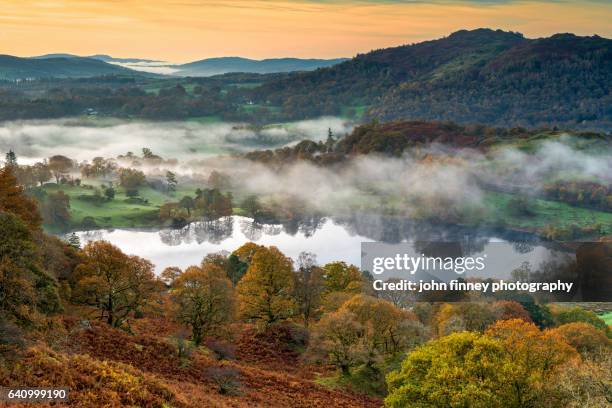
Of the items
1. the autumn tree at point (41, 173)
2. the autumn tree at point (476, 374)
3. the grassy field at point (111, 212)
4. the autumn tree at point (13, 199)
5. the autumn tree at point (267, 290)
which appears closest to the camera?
the autumn tree at point (476, 374)

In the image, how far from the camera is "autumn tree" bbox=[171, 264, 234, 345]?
164ft

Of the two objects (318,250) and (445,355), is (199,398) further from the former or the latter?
(318,250)

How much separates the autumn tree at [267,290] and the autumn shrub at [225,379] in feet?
64.2

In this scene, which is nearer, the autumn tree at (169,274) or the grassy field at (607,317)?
the autumn tree at (169,274)

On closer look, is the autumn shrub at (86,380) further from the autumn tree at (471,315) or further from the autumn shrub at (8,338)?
the autumn tree at (471,315)

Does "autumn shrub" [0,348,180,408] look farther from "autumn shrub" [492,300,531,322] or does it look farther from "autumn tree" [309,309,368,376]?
"autumn shrub" [492,300,531,322]

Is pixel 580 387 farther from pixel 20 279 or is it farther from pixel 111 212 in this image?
pixel 111 212

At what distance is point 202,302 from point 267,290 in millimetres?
11917

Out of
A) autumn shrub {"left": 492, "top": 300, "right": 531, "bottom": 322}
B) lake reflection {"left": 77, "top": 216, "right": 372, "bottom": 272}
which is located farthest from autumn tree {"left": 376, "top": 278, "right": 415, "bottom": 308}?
lake reflection {"left": 77, "top": 216, "right": 372, "bottom": 272}

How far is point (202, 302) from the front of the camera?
5012cm

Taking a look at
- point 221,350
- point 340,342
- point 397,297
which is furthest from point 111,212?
point 340,342

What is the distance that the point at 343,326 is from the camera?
49.5 meters

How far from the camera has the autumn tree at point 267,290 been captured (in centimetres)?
6038

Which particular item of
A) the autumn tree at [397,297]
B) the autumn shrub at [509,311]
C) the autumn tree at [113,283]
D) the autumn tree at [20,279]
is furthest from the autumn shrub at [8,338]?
the autumn tree at [397,297]
